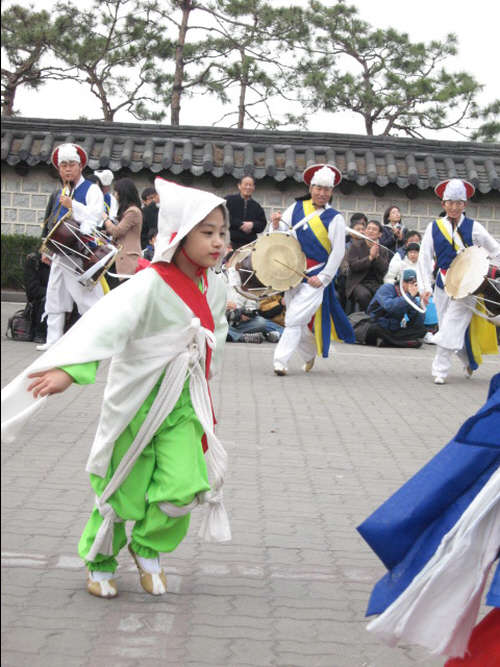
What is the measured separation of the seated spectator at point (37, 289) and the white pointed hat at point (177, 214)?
8.22 metres

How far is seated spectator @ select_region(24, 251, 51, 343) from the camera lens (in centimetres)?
1211

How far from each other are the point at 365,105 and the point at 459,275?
33.1 feet

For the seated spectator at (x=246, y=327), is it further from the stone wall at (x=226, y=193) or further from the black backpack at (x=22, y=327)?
the stone wall at (x=226, y=193)

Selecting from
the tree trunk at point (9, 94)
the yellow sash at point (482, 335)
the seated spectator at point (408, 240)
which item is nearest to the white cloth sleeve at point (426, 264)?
the yellow sash at point (482, 335)

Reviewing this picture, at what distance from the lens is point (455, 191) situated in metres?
10.6

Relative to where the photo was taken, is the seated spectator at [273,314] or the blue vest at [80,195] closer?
the blue vest at [80,195]

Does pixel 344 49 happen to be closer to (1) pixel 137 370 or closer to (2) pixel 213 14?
(2) pixel 213 14

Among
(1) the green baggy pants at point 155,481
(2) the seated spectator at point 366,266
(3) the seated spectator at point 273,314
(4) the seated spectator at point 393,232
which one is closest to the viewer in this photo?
(1) the green baggy pants at point 155,481

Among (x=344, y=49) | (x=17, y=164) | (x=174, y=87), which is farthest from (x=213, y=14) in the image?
(x=174, y=87)

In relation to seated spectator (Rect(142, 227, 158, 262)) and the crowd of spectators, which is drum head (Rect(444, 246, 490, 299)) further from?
seated spectator (Rect(142, 227, 158, 262))

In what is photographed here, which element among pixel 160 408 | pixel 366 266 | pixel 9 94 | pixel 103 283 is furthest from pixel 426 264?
pixel 160 408

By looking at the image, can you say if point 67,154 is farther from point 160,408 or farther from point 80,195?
point 160,408

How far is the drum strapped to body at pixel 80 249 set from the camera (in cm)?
1051

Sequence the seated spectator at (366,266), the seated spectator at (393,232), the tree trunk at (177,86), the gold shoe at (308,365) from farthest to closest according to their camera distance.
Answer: the tree trunk at (177,86) < the seated spectator at (393,232) < the seated spectator at (366,266) < the gold shoe at (308,365)
